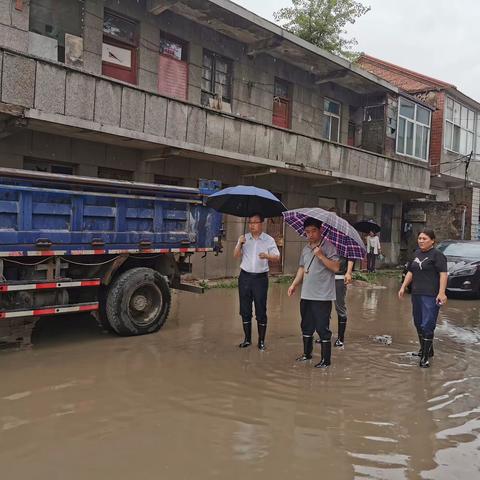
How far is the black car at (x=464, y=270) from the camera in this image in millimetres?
12523

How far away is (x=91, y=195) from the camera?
6.52 meters

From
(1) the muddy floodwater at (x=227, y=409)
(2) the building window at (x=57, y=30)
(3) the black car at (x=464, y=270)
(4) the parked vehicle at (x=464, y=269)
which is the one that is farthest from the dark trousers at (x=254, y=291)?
(4) the parked vehicle at (x=464, y=269)

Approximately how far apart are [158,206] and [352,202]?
552 inches

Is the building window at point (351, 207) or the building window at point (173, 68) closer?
the building window at point (173, 68)

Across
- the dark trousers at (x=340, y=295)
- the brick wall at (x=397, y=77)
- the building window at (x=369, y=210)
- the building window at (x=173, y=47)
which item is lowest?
the dark trousers at (x=340, y=295)

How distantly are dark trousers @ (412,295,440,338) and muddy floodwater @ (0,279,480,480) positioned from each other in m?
0.46

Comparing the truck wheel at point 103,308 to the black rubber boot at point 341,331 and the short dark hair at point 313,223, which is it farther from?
the black rubber boot at point 341,331

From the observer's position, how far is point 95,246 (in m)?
6.61

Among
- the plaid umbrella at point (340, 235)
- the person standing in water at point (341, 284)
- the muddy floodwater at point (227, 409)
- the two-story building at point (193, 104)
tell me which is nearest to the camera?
the muddy floodwater at point (227, 409)

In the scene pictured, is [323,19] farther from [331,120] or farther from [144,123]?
[144,123]

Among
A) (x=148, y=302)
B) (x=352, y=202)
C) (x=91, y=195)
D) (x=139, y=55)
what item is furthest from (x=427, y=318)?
(x=352, y=202)

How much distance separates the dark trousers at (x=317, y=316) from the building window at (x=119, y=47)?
8.29 metres

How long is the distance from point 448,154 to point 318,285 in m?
21.3

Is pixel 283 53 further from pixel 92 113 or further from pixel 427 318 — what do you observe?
pixel 427 318
